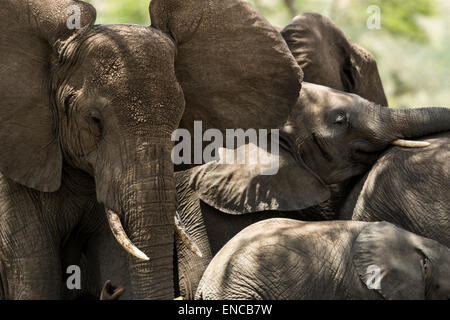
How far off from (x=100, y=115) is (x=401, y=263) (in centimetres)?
139

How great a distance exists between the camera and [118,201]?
11.0 ft

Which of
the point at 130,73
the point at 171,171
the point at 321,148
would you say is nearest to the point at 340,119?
the point at 321,148

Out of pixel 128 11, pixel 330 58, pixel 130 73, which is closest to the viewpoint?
pixel 130 73

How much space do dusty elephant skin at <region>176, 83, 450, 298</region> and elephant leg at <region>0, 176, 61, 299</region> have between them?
1.17 m

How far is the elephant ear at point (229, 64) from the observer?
384 centimetres

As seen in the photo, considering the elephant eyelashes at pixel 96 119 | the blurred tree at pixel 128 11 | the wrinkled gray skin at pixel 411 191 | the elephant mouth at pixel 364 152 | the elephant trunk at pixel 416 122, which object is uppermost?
the blurred tree at pixel 128 11

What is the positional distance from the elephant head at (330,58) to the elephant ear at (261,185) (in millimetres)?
746

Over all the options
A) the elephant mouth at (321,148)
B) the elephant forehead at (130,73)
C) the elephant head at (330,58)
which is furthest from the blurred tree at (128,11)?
the elephant forehead at (130,73)

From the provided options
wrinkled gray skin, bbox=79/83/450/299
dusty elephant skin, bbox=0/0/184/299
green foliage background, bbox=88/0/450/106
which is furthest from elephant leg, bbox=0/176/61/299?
green foliage background, bbox=88/0/450/106

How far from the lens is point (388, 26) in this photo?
1639cm

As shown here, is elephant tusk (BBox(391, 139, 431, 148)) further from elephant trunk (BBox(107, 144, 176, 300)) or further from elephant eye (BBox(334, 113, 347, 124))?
elephant trunk (BBox(107, 144, 176, 300))

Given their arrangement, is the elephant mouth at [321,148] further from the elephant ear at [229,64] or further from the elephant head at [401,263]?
the elephant head at [401,263]

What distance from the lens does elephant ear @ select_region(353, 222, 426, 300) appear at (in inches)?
149

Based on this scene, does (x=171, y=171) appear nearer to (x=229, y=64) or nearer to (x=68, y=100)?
(x=68, y=100)
